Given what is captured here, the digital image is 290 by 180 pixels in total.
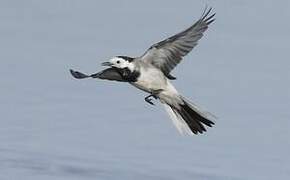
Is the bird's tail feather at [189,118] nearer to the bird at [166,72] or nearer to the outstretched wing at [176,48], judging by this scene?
the bird at [166,72]

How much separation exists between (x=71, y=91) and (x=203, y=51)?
1.95 m

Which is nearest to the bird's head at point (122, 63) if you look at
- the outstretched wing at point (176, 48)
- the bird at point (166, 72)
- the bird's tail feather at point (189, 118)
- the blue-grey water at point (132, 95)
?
the bird at point (166, 72)

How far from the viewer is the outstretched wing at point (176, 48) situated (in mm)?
10703

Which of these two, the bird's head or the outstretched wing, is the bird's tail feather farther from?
the bird's head

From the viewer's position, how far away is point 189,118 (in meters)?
11.0

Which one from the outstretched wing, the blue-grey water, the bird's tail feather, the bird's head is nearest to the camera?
the bird's head

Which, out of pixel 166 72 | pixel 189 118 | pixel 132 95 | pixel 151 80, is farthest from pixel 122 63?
pixel 132 95

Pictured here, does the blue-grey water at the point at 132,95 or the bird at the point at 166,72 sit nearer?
the bird at the point at 166,72

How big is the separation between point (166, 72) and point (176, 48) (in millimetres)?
199

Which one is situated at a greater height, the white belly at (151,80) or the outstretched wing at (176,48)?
the outstretched wing at (176,48)

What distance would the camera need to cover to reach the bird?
1055 centimetres

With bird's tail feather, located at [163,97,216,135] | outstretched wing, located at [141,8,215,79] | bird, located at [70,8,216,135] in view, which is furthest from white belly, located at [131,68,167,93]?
bird's tail feather, located at [163,97,216,135]

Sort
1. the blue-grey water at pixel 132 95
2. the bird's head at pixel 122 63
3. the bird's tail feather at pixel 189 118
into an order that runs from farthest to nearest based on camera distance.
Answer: the blue-grey water at pixel 132 95
the bird's tail feather at pixel 189 118
the bird's head at pixel 122 63

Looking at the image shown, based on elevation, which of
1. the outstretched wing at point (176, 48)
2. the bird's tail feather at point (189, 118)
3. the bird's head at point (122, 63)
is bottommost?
the bird's tail feather at point (189, 118)
